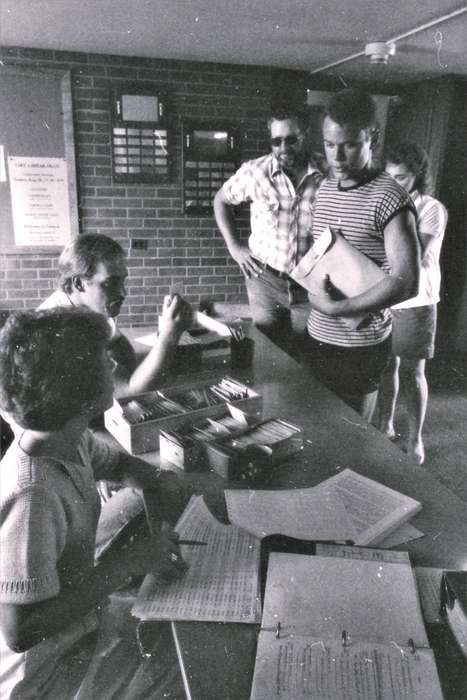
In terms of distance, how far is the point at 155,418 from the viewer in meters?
1.64

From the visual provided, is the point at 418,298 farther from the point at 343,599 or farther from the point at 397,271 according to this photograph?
the point at 343,599

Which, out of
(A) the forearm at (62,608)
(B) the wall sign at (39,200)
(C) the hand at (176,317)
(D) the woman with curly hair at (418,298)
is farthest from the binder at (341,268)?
(B) the wall sign at (39,200)

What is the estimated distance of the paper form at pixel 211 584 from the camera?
1033 millimetres

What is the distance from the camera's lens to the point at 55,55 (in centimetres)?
400

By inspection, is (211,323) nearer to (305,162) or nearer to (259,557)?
(305,162)

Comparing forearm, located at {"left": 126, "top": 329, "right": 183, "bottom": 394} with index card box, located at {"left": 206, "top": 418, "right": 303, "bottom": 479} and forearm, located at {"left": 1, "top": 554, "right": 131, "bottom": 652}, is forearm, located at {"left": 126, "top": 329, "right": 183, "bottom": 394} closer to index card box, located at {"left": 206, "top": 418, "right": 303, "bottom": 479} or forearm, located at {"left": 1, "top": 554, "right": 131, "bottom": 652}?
index card box, located at {"left": 206, "top": 418, "right": 303, "bottom": 479}

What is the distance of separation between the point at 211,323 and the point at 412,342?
1.35 meters

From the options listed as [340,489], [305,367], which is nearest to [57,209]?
[305,367]

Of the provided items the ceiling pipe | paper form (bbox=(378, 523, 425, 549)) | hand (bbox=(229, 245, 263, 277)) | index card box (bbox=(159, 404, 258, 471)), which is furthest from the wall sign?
paper form (bbox=(378, 523, 425, 549))

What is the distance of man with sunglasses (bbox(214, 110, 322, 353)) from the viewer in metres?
2.99

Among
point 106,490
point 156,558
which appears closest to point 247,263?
point 106,490

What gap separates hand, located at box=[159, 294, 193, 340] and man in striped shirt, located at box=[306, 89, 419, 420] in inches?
22.6

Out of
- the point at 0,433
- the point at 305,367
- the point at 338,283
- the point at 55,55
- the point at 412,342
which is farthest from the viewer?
the point at 55,55

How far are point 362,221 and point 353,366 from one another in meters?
0.55
